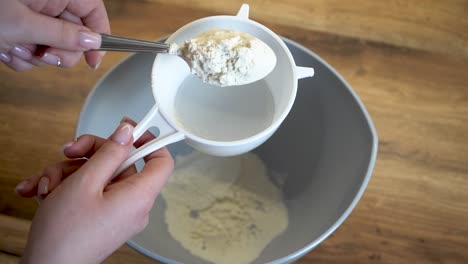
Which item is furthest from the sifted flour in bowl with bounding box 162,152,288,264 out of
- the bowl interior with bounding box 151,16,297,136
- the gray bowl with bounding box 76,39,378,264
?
the bowl interior with bounding box 151,16,297,136

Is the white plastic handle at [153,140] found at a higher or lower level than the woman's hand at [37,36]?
lower

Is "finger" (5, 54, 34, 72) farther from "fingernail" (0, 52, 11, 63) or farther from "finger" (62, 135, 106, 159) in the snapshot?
"finger" (62, 135, 106, 159)

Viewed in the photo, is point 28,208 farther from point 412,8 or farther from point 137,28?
point 412,8

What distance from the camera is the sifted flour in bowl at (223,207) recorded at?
63 centimetres

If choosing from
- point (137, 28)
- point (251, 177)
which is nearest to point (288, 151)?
point (251, 177)

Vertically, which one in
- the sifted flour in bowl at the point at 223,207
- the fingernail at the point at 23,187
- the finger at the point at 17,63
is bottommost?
the sifted flour in bowl at the point at 223,207

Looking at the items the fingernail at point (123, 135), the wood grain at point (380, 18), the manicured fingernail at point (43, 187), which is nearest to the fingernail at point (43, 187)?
the manicured fingernail at point (43, 187)

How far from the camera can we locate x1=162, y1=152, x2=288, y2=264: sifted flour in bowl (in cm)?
63

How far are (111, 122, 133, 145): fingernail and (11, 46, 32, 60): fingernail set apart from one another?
174 mm

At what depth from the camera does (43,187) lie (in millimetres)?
480

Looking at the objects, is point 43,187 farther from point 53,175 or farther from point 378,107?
point 378,107

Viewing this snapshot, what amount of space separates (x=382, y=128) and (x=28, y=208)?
22.5 inches

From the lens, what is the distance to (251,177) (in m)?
0.72

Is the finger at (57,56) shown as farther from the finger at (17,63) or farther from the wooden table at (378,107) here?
the wooden table at (378,107)
